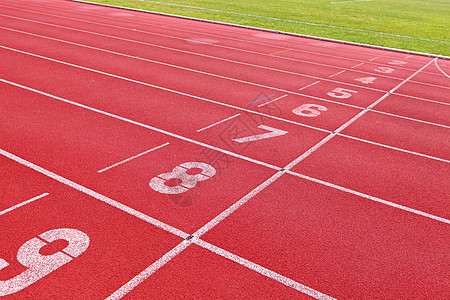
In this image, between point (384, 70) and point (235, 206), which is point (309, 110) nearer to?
point (235, 206)

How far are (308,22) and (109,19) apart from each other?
11393mm

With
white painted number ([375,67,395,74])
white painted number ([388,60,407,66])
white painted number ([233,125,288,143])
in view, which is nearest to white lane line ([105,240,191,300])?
white painted number ([233,125,288,143])

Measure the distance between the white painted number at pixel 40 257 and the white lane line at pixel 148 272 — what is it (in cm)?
78

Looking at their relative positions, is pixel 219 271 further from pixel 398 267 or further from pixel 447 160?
pixel 447 160

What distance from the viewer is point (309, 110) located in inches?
388

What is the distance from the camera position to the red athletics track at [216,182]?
14.7 ft

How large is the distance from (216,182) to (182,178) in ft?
1.75

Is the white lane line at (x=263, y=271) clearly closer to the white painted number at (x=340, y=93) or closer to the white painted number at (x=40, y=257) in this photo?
the white painted number at (x=40, y=257)

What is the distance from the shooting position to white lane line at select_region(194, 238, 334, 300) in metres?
4.32

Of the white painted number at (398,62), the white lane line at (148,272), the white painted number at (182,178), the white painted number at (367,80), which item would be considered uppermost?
the white painted number at (398,62)

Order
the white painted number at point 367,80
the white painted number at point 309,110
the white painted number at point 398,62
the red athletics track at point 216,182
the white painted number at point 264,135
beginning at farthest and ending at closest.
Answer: the white painted number at point 398,62 → the white painted number at point 367,80 → the white painted number at point 309,110 → the white painted number at point 264,135 → the red athletics track at point 216,182

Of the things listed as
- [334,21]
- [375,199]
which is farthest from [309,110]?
[334,21]

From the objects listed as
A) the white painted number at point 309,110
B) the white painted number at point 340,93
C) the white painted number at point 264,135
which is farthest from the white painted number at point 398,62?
the white painted number at point 264,135

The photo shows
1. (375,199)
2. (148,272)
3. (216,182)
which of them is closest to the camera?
(148,272)
